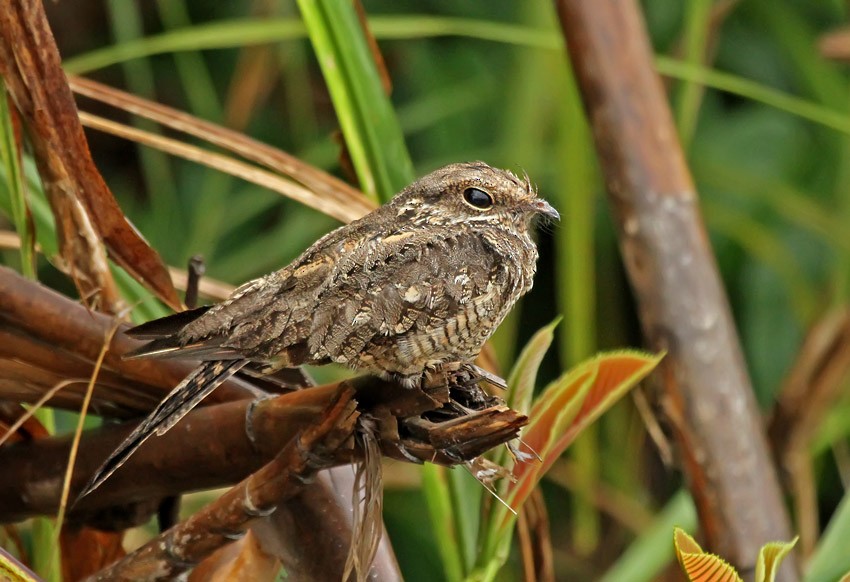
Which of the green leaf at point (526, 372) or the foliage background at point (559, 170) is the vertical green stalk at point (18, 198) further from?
the foliage background at point (559, 170)

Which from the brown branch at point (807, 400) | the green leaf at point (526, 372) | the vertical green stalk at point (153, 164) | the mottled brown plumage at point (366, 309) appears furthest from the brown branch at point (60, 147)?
the vertical green stalk at point (153, 164)

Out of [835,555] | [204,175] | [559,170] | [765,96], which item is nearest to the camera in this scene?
[835,555]

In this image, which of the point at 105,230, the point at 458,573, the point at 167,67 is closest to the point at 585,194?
the point at 458,573

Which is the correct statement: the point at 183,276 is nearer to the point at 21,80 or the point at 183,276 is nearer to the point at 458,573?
the point at 21,80

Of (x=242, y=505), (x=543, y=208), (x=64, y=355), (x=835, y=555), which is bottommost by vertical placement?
(x=835, y=555)

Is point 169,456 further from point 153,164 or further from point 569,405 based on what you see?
point 153,164

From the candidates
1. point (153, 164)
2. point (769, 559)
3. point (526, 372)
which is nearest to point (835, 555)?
point (769, 559)
